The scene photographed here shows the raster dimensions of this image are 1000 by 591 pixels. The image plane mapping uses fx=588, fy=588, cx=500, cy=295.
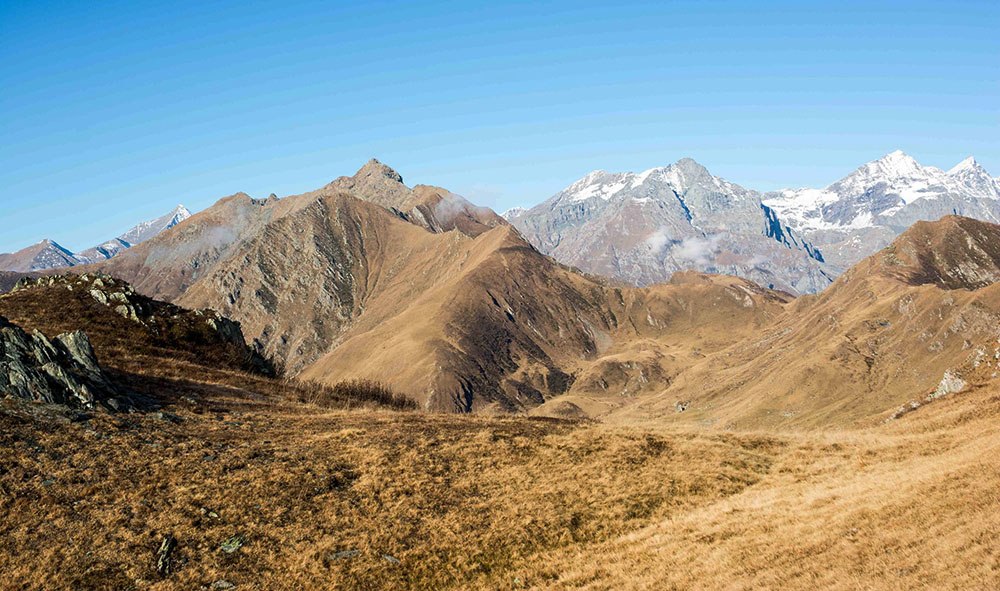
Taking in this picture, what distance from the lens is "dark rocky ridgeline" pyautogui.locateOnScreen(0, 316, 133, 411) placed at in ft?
96.2

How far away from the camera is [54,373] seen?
31.0 metres

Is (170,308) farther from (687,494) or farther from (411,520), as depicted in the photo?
(687,494)

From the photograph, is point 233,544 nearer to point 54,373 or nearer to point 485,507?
point 485,507

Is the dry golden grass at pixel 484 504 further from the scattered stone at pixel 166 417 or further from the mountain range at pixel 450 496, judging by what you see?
the scattered stone at pixel 166 417

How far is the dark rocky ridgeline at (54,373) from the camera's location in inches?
1155

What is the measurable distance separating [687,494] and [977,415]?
18536 mm

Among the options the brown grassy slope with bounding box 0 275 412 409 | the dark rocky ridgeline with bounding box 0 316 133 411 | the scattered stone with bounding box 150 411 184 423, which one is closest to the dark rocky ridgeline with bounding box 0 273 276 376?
the brown grassy slope with bounding box 0 275 412 409

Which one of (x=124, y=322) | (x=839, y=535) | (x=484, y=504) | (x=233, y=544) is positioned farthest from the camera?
(x=124, y=322)

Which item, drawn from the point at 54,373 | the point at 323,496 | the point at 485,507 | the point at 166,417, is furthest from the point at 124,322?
the point at 485,507

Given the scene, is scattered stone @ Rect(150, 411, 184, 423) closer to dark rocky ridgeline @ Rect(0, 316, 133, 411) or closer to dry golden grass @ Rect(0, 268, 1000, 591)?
dry golden grass @ Rect(0, 268, 1000, 591)

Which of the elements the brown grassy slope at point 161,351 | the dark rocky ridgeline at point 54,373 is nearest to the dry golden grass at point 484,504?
the dark rocky ridgeline at point 54,373

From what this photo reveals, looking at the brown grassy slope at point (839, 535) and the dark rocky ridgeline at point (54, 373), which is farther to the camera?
the dark rocky ridgeline at point (54, 373)

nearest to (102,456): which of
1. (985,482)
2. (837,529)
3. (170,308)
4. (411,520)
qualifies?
(411,520)

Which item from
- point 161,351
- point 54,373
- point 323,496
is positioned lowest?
point 323,496
